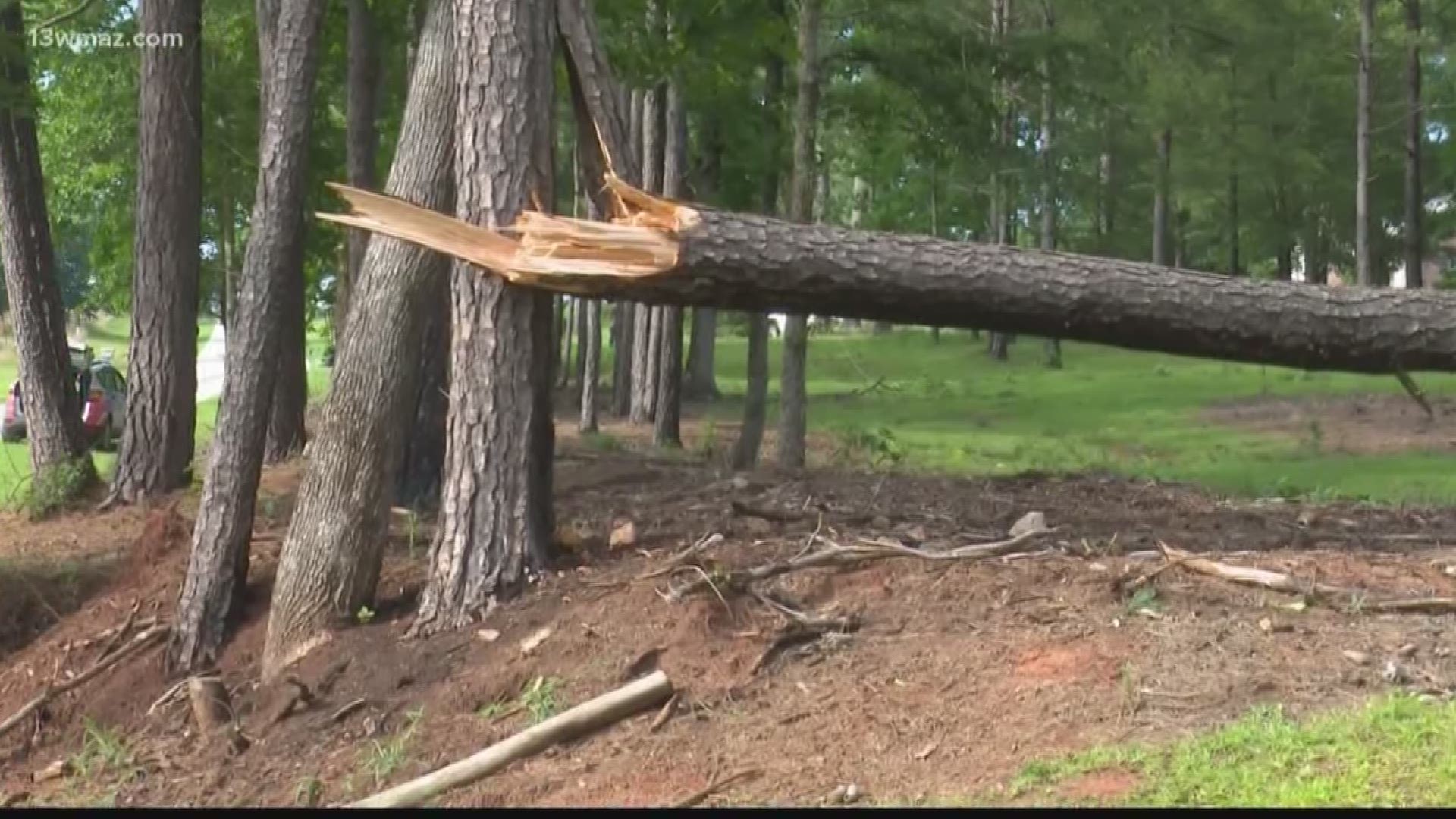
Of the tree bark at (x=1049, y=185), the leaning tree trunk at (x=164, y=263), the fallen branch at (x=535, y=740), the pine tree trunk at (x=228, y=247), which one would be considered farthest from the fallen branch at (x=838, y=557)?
the tree bark at (x=1049, y=185)

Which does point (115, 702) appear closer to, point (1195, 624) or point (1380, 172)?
point (1195, 624)

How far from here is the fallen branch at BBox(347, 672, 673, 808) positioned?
6520 millimetres

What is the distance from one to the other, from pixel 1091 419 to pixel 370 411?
64.2ft

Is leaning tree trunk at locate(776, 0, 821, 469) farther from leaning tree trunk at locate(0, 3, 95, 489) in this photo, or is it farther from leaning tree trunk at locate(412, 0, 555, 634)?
leaning tree trunk at locate(412, 0, 555, 634)

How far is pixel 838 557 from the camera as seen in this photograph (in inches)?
317

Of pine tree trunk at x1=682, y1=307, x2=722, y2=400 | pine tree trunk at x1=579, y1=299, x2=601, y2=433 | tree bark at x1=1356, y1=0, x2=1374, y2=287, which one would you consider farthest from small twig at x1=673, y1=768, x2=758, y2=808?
pine tree trunk at x1=682, y1=307, x2=722, y2=400

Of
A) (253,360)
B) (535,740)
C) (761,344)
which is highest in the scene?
(253,360)

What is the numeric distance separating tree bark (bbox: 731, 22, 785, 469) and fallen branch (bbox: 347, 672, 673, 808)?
8457mm

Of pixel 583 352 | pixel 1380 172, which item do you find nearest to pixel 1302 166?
pixel 1380 172

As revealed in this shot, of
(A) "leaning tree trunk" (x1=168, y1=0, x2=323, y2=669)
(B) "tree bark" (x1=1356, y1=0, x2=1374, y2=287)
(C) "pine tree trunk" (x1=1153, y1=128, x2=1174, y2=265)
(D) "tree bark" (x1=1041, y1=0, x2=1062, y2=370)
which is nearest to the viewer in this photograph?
(A) "leaning tree trunk" (x1=168, y1=0, x2=323, y2=669)

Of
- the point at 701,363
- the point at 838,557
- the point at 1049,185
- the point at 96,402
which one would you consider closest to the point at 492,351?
the point at 838,557

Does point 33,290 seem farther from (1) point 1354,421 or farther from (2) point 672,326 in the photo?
(1) point 1354,421

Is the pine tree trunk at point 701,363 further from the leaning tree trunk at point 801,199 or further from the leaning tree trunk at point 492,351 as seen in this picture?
the leaning tree trunk at point 492,351

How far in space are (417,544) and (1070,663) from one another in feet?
15.1
